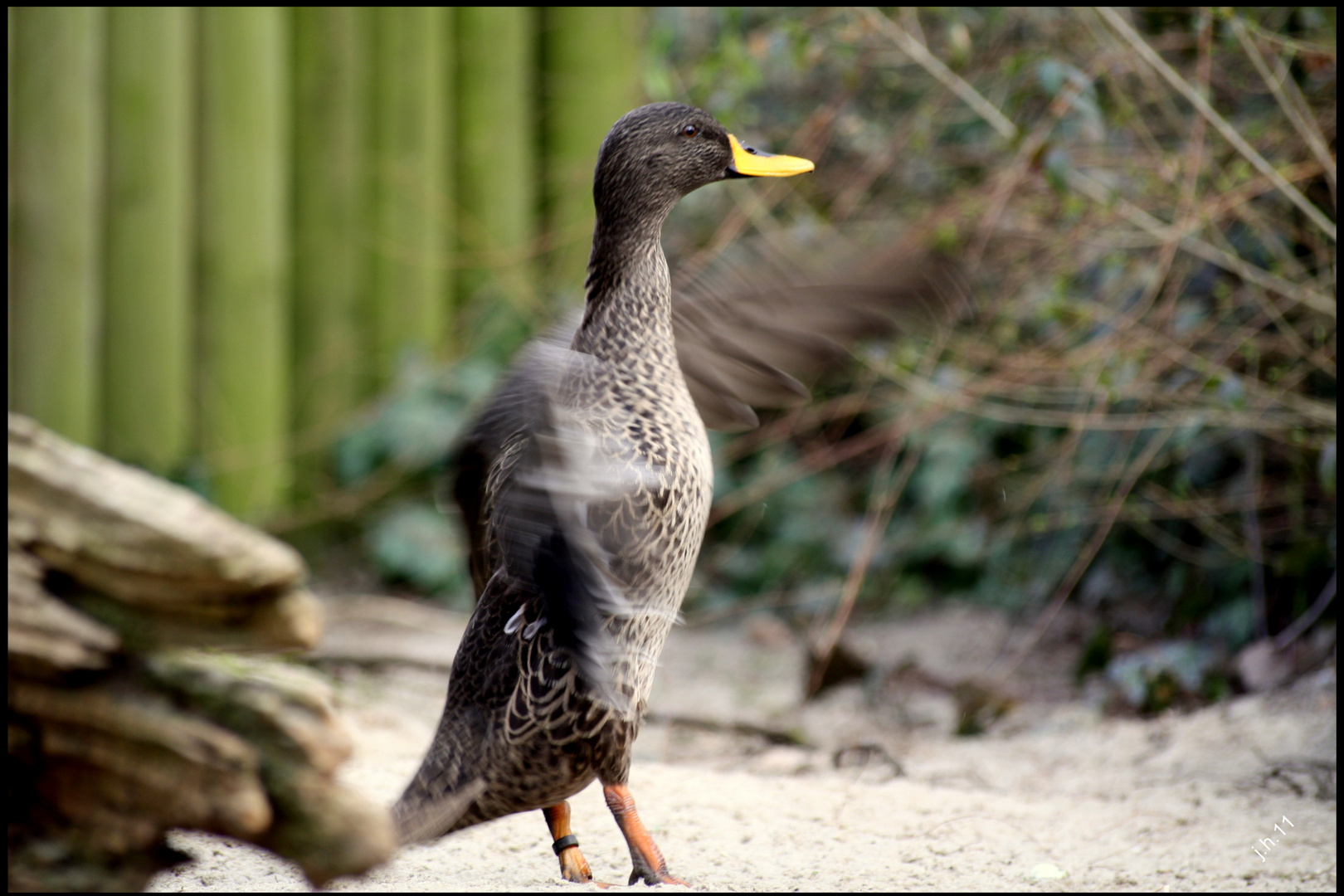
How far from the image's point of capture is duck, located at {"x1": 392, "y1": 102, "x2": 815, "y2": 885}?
172 cm

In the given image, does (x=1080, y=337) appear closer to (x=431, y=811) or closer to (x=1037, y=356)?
(x=1037, y=356)

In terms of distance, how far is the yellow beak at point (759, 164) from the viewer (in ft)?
7.11

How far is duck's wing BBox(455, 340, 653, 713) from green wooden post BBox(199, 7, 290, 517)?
2.61 meters

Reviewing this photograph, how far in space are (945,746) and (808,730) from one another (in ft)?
1.41

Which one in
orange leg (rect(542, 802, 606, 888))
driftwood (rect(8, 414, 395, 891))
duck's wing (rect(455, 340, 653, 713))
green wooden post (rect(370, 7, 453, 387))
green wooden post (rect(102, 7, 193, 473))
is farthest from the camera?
green wooden post (rect(370, 7, 453, 387))

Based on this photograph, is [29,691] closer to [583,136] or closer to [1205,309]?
[1205,309]

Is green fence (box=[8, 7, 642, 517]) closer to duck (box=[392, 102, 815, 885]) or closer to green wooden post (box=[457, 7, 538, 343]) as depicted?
green wooden post (box=[457, 7, 538, 343])

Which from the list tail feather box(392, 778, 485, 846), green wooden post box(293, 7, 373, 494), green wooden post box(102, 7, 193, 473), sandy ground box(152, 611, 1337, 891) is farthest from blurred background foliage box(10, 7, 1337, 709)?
green wooden post box(102, 7, 193, 473)

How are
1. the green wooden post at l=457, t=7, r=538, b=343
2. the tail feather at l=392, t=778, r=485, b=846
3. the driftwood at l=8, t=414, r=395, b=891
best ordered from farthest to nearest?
the green wooden post at l=457, t=7, r=538, b=343 < the tail feather at l=392, t=778, r=485, b=846 < the driftwood at l=8, t=414, r=395, b=891

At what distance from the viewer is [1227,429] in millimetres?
3645

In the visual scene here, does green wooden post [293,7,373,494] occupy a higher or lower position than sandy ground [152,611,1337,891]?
higher

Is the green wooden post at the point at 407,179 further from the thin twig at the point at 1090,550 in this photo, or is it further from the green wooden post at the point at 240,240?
the thin twig at the point at 1090,550

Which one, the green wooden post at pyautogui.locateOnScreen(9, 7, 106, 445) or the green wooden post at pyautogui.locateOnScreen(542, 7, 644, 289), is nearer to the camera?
the green wooden post at pyautogui.locateOnScreen(9, 7, 106, 445)

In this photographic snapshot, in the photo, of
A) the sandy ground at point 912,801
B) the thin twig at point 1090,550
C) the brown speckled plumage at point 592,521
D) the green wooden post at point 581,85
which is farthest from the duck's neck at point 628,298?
the green wooden post at point 581,85
